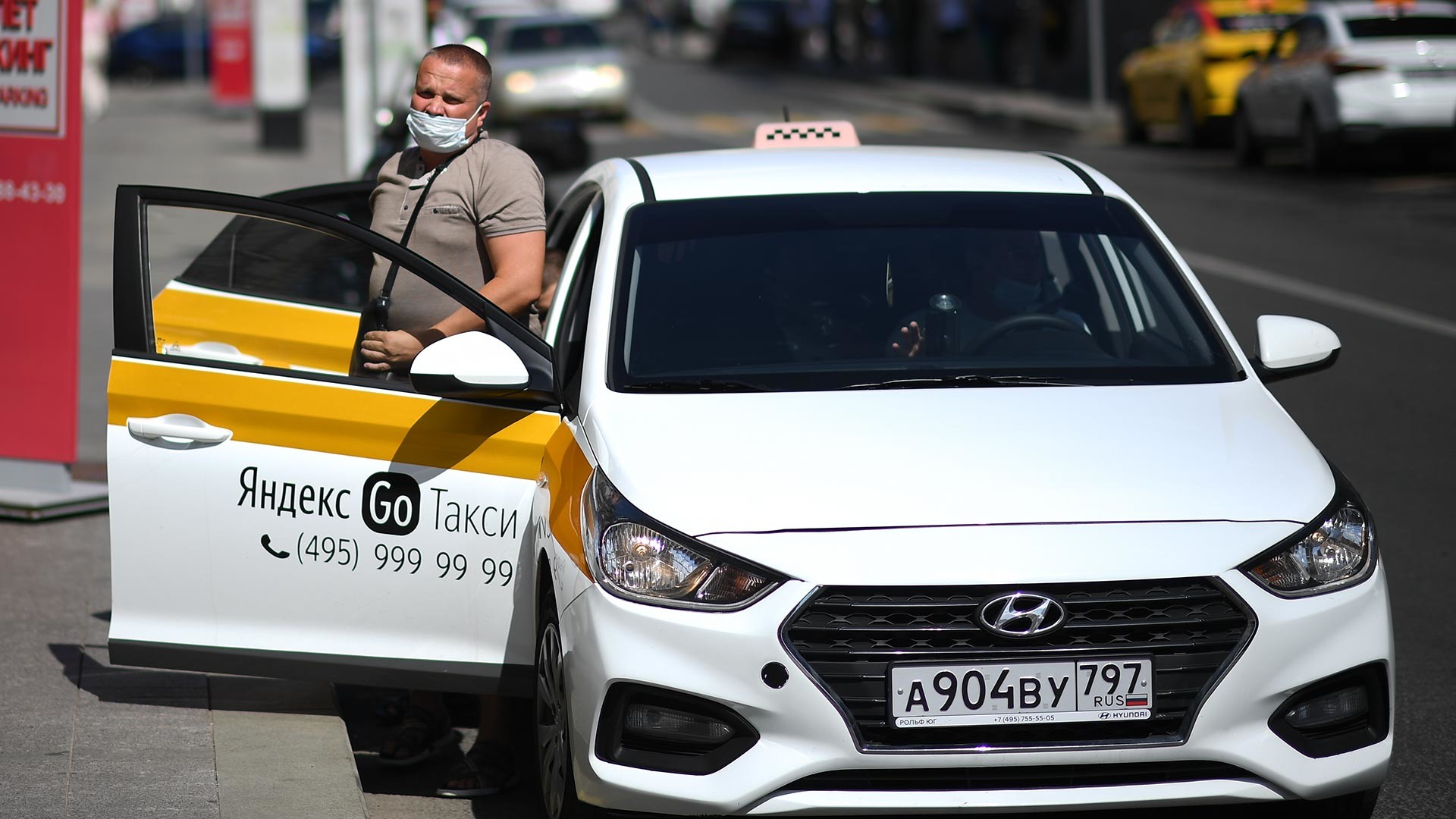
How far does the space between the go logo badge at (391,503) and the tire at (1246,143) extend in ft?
63.1

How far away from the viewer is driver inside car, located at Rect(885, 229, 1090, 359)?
15.9ft

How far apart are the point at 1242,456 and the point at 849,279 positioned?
46.6 inches

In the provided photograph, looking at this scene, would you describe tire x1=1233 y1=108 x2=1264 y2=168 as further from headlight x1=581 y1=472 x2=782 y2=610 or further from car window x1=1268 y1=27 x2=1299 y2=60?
headlight x1=581 y1=472 x2=782 y2=610

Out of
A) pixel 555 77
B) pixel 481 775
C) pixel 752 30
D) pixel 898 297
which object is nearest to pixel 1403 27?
pixel 555 77

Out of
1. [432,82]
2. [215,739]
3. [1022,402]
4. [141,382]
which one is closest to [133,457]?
[141,382]

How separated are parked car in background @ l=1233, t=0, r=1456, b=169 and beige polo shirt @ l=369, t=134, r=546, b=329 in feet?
53.6

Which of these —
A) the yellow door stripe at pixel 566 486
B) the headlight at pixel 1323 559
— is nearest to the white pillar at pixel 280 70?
the yellow door stripe at pixel 566 486

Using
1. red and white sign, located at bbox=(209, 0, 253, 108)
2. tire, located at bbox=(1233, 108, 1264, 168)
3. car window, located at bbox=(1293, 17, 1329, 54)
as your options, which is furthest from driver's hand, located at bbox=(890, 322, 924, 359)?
red and white sign, located at bbox=(209, 0, 253, 108)

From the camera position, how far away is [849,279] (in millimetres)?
4910

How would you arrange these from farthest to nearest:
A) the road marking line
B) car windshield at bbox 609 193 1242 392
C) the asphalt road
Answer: the road marking line
the asphalt road
car windshield at bbox 609 193 1242 392

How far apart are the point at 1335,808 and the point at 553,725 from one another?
64.0 inches

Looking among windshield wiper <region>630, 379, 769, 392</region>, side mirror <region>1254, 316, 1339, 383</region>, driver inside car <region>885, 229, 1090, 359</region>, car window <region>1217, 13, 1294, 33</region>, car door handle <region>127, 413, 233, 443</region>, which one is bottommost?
car door handle <region>127, 413, 233, 443</region>

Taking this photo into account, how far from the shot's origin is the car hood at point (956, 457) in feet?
12.6

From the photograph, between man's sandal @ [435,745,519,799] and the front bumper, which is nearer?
the front bumper
